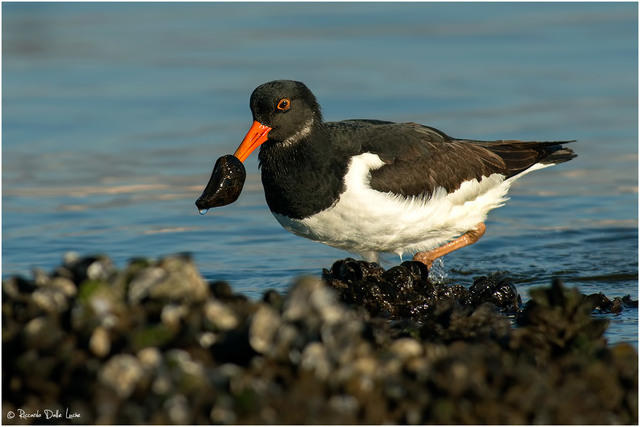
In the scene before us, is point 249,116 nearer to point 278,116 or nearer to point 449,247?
point 449,247

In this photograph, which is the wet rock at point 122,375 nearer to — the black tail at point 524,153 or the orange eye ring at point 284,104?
the orange eye ring at point 284,104

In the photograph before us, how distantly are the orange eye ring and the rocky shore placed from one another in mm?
2270

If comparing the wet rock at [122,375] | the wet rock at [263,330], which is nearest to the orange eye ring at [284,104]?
the wet rock at [263,330]

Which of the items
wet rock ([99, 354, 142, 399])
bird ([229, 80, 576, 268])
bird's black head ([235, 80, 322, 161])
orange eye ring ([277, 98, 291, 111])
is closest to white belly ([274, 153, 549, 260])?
bird ([229, 80, 576, 268])

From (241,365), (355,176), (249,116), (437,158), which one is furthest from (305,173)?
(249,116)

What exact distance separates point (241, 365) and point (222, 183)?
7.94 ft

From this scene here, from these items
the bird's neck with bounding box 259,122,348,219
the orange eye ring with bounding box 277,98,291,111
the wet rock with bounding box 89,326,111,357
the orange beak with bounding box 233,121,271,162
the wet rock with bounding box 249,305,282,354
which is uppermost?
the orange eye ring with bounding box 277,98,291,111

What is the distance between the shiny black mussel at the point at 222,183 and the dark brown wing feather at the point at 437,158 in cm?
84

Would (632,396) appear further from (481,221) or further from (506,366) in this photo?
(481,221)

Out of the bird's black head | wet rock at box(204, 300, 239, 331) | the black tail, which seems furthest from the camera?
the black tail

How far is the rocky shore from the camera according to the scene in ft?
11.0

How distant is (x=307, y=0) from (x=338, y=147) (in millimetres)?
9374

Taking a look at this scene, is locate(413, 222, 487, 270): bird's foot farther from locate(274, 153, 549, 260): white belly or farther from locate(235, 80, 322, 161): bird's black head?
locate(235, 80, 322, 161): bird's black head

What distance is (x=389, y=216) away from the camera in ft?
20.3
